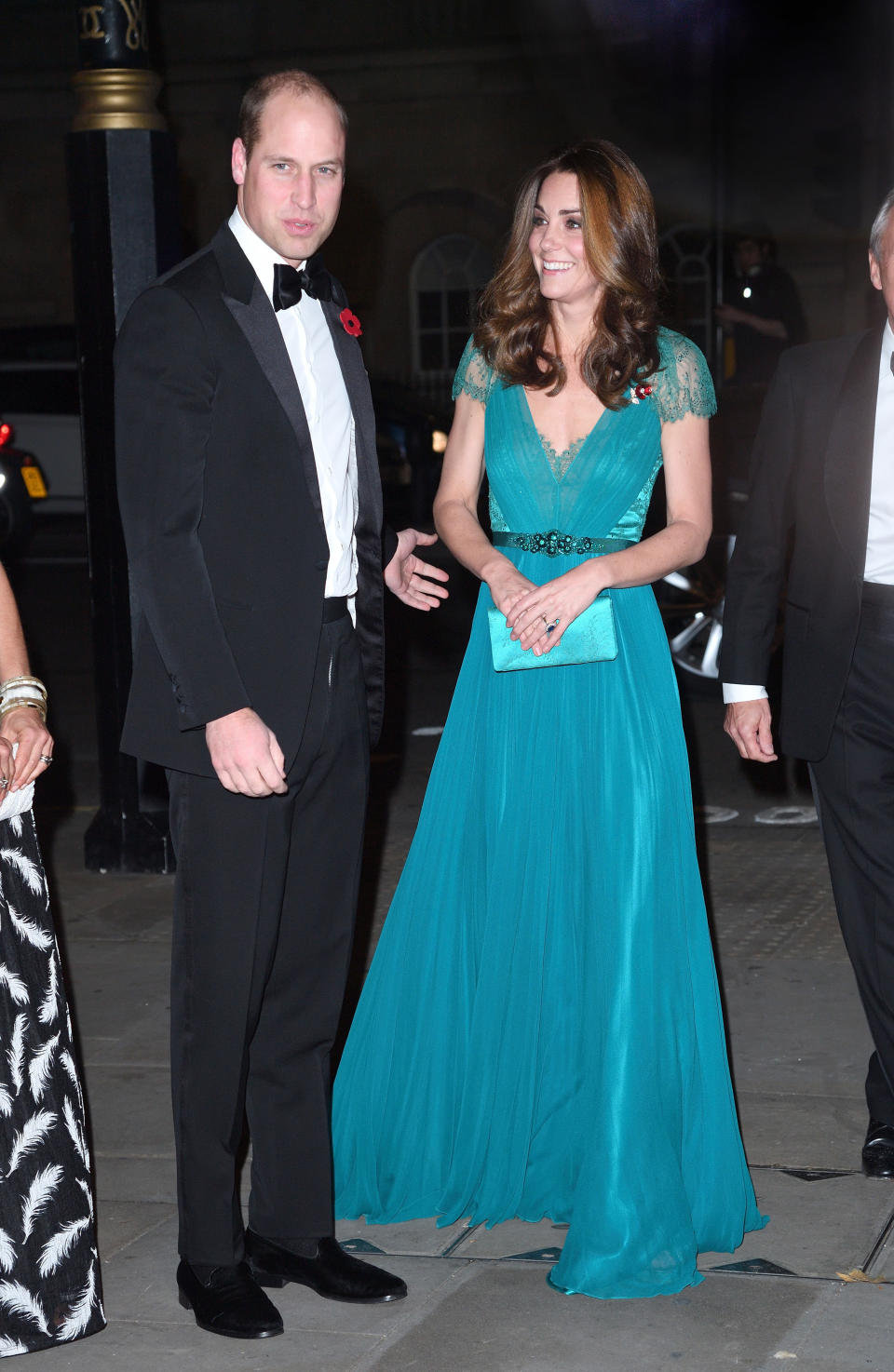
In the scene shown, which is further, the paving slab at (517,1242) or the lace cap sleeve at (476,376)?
the lace cap sleeve at (476,376)

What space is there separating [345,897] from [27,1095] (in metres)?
0.71

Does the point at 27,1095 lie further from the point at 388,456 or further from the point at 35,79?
the point at 35,79

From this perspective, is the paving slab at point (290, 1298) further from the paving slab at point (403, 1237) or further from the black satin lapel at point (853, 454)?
the black satin lapel at point (853, 454)

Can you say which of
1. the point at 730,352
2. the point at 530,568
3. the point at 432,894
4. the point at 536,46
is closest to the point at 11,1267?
the point at 432,894

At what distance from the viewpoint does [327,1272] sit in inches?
133

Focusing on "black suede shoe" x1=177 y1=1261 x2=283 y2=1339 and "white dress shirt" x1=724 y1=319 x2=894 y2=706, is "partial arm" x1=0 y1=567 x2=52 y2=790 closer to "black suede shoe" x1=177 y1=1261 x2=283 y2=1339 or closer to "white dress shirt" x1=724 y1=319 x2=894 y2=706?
"black suede shoe" x1=177 y1=1261 x2=283 y2=1339

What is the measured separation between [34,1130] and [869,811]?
6.22 ft

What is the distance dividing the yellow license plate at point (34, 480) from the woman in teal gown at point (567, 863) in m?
13.8

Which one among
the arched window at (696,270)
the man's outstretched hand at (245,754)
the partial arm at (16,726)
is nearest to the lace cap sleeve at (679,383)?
the man's outstretched hand at (245,754)

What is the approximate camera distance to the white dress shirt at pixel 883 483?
145 inches

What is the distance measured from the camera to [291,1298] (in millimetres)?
3393

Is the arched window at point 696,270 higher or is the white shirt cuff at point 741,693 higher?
the arched window at point 696,270

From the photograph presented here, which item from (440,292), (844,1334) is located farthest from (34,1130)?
(440,292)

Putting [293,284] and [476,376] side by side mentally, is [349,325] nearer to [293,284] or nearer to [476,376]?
[293,284]
